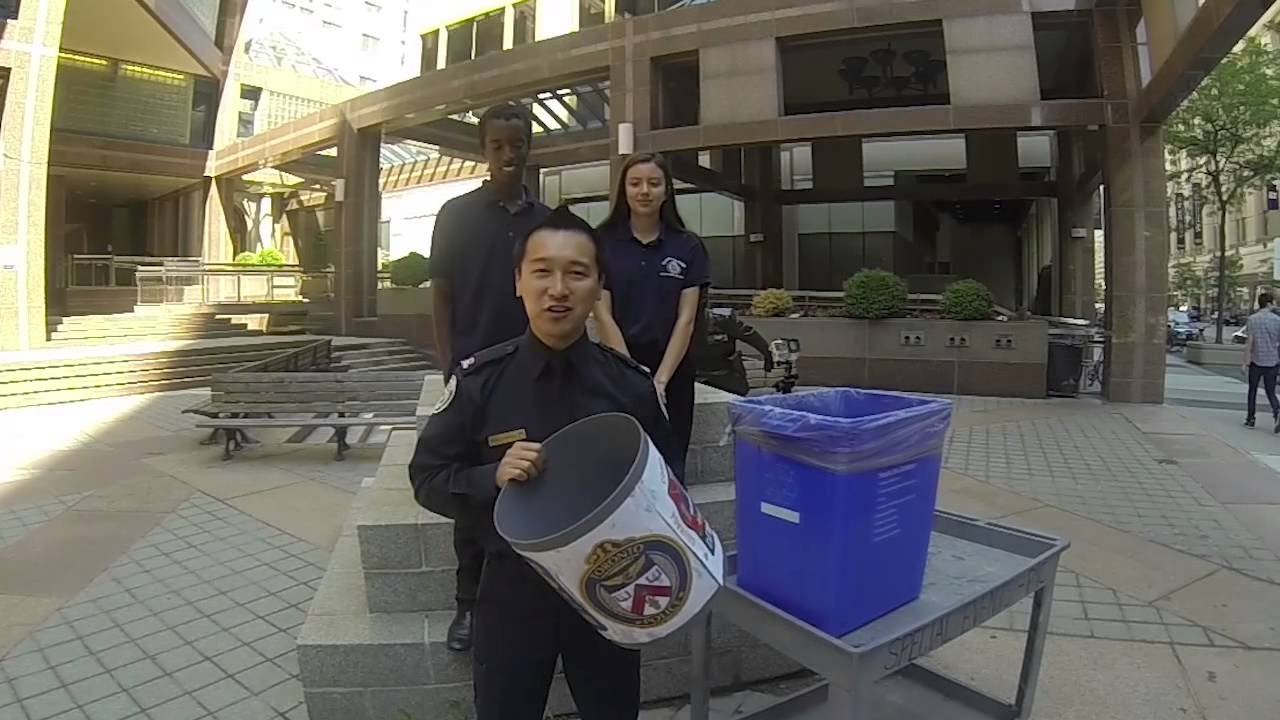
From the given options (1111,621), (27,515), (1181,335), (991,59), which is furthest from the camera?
(1181,335)

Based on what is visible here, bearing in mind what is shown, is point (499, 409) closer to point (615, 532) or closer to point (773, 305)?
point (615, 532)

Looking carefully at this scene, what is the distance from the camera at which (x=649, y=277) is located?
9.86 ft

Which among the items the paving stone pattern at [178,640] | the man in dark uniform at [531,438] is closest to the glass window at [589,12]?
the paving stone pattern at [178,640]

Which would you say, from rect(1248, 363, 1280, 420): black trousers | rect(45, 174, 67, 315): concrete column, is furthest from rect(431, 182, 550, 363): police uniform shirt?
rect(45, 174, 67, 315): concrete column

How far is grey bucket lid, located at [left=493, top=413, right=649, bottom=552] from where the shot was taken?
1.60 meters

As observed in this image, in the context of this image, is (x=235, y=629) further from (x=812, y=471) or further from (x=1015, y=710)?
(x=1015, y=710)

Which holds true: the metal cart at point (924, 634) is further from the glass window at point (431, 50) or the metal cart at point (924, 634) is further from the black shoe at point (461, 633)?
the glass window at point (431, 50)

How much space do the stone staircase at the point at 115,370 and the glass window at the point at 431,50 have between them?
57.8 feet

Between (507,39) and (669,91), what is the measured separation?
12.1 metres

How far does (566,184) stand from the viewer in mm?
26000

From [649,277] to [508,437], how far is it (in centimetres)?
135

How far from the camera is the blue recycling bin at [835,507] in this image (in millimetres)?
1919

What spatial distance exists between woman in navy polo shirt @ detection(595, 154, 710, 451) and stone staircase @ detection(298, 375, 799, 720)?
32.4 inches

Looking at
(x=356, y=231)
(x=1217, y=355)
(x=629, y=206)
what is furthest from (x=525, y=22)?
(x=629, y=206)
